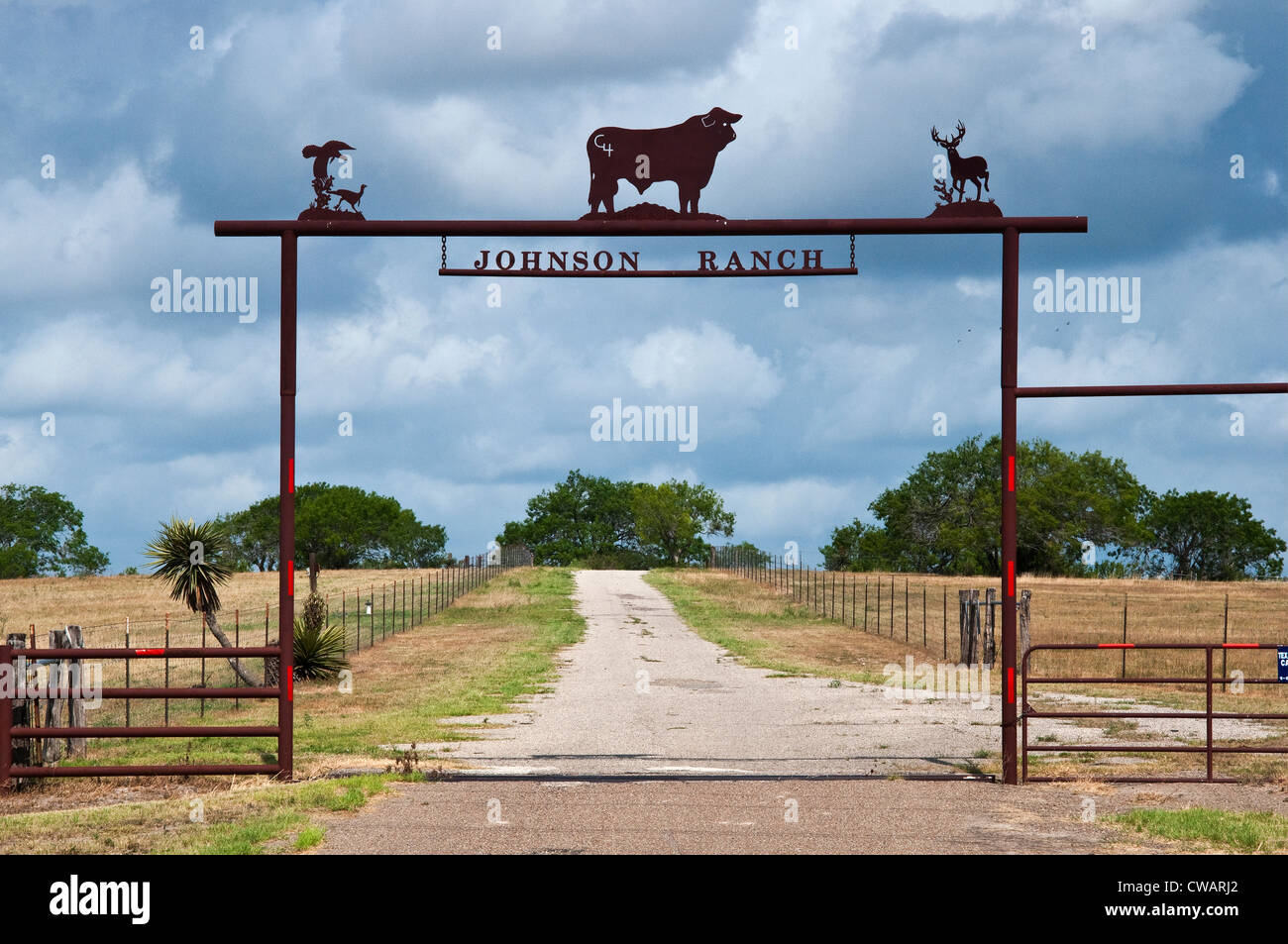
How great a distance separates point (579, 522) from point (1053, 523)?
71.7 m

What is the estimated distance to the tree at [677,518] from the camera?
139250mm

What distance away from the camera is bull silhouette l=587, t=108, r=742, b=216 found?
12.4 metres

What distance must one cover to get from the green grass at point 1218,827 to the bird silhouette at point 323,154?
9432mm

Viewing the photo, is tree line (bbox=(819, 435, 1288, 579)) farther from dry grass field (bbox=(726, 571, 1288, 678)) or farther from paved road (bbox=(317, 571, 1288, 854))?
paved road (bbox=(317, 571, 1288, 854))

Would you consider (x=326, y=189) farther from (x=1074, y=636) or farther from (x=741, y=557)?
Answer: (x=741, y=557)

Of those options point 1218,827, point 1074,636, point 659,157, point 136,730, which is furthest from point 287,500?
point 1074,636

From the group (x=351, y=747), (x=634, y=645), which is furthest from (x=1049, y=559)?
(x=351, y=747)

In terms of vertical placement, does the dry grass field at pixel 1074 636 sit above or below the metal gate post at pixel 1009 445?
below

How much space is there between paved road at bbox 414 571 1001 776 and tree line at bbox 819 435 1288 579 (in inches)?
2357

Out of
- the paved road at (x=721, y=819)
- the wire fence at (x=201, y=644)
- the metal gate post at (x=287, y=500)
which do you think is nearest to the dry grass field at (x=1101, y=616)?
the paved road at (x=721, y=819)

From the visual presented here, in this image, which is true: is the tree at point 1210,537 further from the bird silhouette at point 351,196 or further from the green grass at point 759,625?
the bird silhouette at point 351,196

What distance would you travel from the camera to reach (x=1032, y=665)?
90.7 feet

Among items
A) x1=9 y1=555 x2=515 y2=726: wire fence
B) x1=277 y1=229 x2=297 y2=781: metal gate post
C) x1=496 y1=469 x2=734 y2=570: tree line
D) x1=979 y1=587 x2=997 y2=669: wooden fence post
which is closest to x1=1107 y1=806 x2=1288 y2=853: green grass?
x1=277 y1=229 x2=297 y2=781: metal gate post

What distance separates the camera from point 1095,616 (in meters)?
45.9
